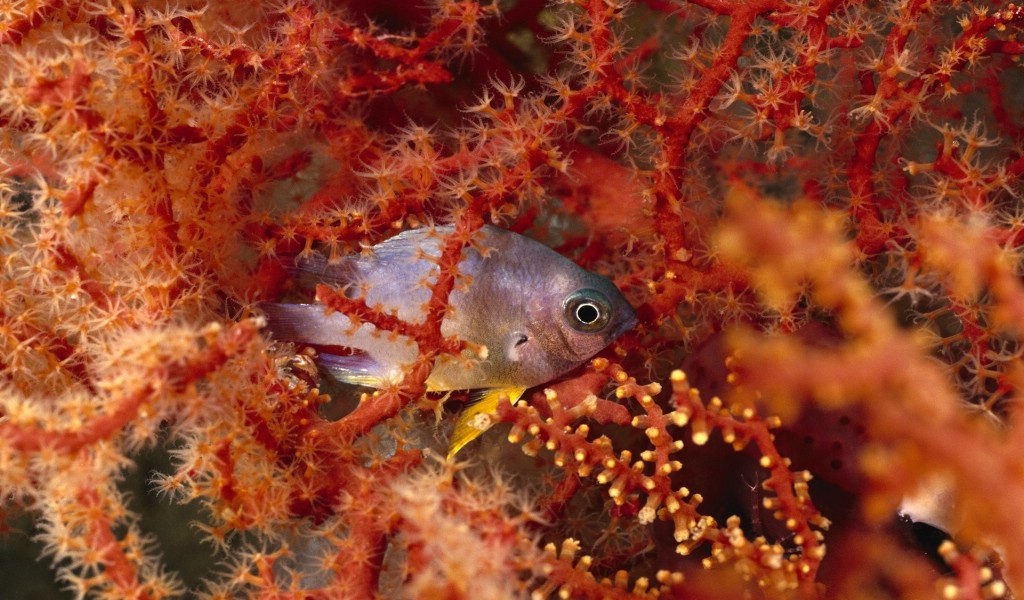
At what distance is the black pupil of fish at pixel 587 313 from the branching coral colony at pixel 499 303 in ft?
0.56

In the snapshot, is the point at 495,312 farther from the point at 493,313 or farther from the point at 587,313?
the point at 587,313

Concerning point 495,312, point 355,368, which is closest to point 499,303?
point 495,312

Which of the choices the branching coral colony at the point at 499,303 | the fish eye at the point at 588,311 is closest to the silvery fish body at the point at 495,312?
the fish eye at the point at 588,311

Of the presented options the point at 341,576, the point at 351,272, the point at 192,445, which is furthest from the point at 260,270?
the point at 341,576

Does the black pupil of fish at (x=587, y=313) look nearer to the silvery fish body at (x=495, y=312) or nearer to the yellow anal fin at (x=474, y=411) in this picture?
the silvery fish body at (x=495, y=312)

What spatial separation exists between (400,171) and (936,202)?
1784 millimetres

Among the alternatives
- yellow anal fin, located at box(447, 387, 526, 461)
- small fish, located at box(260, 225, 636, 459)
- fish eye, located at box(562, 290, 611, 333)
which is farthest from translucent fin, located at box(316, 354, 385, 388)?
fish eye, located at box(562, 290, 611, 333)

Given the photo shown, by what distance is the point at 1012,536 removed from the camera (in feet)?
3.67

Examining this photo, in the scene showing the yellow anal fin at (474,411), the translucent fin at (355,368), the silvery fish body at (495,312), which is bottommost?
the yellow anal fin at (474,411)

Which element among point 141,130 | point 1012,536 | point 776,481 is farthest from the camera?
point 141,130

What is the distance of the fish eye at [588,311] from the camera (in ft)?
8.18

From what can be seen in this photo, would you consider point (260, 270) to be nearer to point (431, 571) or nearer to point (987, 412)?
point (431, 571)

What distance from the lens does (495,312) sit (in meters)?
2.54

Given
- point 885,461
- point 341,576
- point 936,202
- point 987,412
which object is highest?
point 885,461
